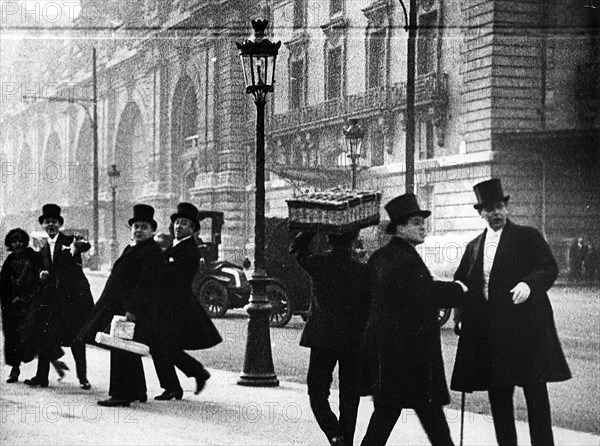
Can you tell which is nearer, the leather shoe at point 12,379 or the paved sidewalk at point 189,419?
the paved sidewalk at point 189,419

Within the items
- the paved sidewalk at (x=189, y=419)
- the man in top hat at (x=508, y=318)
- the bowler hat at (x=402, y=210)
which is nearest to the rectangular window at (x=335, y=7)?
the man in top hat at (x=508, y=318)

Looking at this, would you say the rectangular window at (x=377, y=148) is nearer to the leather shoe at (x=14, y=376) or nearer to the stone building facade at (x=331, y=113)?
the stone building facade at (x=331, y=113)

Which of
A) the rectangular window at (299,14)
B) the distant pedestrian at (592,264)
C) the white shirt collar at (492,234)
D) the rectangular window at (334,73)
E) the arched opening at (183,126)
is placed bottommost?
the distant pedestrian at (592,264)

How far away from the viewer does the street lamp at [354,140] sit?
873 centimetres

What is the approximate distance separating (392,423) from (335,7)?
3798 mm

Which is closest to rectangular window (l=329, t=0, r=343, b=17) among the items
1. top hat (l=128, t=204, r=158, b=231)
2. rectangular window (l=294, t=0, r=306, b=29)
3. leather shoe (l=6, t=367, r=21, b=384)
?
rectangular window (l=294, t=0, r=306, b=29)

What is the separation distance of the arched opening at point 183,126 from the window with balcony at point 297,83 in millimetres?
905

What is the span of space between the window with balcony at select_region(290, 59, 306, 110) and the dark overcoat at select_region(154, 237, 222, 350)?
5.21 ft

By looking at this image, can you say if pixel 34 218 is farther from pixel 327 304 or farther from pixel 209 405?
pixel 327 304

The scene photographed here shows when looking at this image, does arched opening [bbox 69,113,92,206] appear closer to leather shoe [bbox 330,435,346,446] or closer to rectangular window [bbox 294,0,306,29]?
rectangular window [bbox 294,0,306,29]

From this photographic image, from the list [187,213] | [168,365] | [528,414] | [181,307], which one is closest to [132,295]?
[181,307]

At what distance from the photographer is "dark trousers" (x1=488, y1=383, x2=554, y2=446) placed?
7.10 m

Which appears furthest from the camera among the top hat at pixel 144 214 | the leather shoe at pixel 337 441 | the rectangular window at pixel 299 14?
the rectangular window at pixel 299 14

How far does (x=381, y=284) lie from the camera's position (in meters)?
6.95
